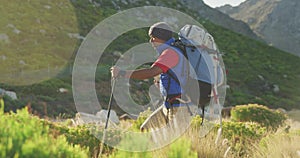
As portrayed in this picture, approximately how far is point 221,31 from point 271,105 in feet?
76.0

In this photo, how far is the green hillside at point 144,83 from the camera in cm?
2209

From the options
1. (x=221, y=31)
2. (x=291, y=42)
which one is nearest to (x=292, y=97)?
(x=221, y=31)

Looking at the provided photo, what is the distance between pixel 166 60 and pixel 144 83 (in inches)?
962

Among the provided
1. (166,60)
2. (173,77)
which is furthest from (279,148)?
(166,60)

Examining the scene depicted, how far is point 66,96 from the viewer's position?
22.6 m

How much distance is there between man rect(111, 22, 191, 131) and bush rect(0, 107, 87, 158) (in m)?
2.08

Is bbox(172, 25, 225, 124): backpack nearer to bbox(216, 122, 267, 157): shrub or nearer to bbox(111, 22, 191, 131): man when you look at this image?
bbox(111, 22, 191, 131): man

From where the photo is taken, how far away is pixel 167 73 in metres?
5.83

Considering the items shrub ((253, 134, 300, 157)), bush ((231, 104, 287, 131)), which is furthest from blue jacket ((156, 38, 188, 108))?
bush ((231, 104, 287, 131))

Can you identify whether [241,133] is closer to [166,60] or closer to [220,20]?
[166,60]

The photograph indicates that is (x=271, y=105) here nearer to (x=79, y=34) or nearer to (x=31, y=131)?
(x=79, y=34)

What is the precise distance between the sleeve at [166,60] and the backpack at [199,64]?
322mm

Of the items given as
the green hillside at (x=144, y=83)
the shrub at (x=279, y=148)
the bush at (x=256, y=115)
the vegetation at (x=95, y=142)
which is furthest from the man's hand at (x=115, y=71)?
the green hillside at (x=144, y=83)

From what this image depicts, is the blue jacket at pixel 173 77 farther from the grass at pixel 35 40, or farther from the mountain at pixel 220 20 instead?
the mountain at pixel 220 20
